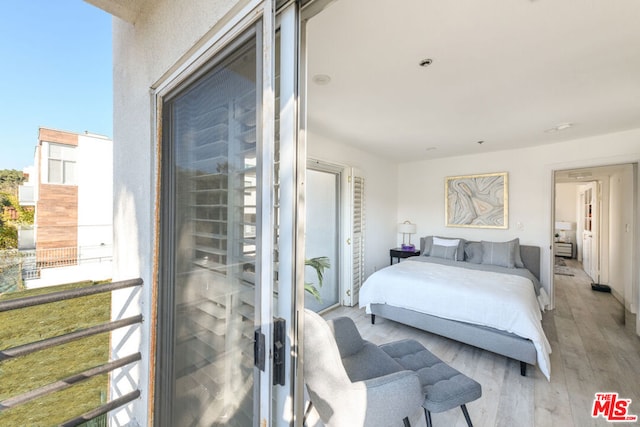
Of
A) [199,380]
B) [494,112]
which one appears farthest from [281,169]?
[494,112]

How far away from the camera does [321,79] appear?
2.07 metres

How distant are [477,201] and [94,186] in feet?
32.4

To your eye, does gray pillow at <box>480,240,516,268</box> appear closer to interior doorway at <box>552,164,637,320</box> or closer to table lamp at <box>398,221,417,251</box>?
interior doorway at <box>552,164,637,320</box>

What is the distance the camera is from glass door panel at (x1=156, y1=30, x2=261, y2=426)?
2.69 feet

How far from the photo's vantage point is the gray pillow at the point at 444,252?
166 inches

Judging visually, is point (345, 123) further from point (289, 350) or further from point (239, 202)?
point (289, 350)

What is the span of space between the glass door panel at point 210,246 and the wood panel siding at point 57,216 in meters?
7.72

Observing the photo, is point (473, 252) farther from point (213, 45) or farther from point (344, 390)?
point (213, 45)

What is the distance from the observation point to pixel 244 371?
83 centimetres

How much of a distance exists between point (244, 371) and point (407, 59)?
2.04 m

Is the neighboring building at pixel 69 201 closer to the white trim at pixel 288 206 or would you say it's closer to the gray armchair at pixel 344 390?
the gray armchair at pixel 344 390

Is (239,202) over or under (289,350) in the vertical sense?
over

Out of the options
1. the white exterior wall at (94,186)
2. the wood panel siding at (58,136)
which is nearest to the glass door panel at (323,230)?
the white exterior wall at (94,186)

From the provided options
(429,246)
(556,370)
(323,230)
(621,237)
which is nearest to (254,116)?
(323,230)
